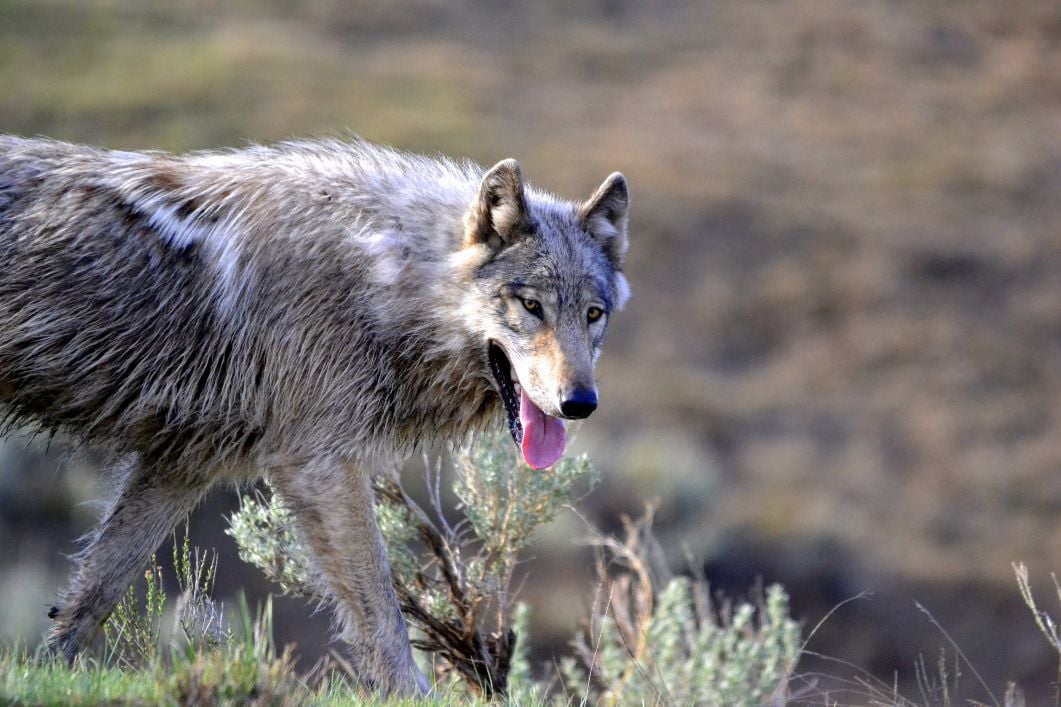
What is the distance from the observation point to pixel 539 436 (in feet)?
17.5

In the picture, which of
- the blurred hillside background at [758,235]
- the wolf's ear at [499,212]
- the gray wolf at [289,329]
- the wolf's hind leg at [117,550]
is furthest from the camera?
the blurred hillside background at [758,235]

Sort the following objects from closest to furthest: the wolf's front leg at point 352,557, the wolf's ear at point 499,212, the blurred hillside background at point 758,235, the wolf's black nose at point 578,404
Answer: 1. the wolf's black nose at point 578,404
2. the wolf's front leg at point 352,557
3. the wolf's ear at point 499,212
4. the blurred hillside background at point 758,235

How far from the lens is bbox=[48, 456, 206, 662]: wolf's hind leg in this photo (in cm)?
572

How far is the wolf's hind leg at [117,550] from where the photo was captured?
5.72 m

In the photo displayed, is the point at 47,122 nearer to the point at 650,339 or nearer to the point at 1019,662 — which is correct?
the point at 650,339

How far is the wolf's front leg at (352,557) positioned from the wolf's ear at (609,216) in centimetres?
156

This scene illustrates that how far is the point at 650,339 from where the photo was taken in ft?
Result: 76.1

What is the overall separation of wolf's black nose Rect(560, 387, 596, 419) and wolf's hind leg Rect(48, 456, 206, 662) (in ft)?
6.15

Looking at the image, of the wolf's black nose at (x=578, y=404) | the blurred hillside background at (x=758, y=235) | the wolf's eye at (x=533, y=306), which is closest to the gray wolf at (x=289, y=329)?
the wolf's eye at (x=533, y=306)

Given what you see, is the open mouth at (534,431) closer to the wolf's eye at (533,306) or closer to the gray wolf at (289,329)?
the gray wolf at (289,329)

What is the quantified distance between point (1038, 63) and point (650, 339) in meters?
15.8

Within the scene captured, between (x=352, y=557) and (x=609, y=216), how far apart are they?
1.97 meters

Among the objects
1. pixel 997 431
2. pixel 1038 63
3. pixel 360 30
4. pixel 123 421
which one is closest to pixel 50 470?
pixel 123 421

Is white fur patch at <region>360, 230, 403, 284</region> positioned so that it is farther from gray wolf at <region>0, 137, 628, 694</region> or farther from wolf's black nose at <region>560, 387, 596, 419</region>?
wolf's black nose at <region>560, 387, 596, 419</region>
